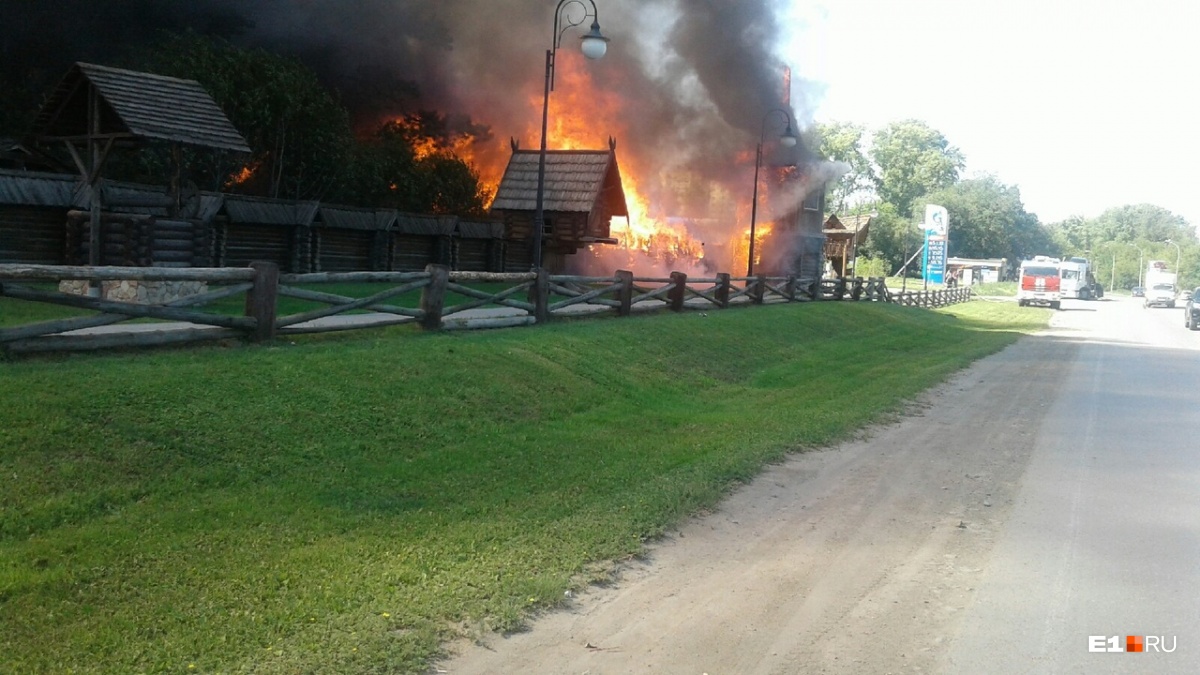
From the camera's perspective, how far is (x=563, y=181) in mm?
27984

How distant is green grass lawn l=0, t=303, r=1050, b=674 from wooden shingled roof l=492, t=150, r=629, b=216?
1534cm

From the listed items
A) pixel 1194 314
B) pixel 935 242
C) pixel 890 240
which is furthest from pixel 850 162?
pixel 1194 314

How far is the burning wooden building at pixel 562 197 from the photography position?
27.6 m

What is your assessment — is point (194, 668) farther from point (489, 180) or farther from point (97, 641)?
point (489, 180)

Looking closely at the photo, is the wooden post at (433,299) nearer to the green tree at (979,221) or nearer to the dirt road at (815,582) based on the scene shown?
the dirt road at (815,582)

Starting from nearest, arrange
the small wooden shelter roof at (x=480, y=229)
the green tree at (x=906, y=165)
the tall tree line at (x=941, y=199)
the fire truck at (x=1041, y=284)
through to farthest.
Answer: the small wooden shelter roof at (x=480, y=229), the fire truck at (x=1041, y=284), the tall tree line at (x=941, y=199), the green tree at (x=906, y=165)

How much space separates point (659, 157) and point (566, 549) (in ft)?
110

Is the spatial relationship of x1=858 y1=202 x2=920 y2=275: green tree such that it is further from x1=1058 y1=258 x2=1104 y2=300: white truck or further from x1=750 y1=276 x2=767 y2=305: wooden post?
x1=750 y1=276 x2=767 y2=305: wooden post

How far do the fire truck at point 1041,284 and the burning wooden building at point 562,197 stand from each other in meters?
37.7

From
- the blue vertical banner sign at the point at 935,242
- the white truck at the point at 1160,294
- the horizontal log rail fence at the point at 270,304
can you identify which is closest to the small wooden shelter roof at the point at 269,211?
the horizontal log rail fence at the point at 270,304

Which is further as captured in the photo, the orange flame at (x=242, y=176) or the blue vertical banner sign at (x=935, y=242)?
the blue vertical banner sign at (x=935, y=242)

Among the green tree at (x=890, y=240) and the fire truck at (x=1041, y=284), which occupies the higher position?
the green tree at (x=890, y=240)

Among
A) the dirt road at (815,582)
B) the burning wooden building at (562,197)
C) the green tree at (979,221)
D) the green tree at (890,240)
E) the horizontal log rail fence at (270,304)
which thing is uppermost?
the green tree at (979,221)

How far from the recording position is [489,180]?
36844mm
